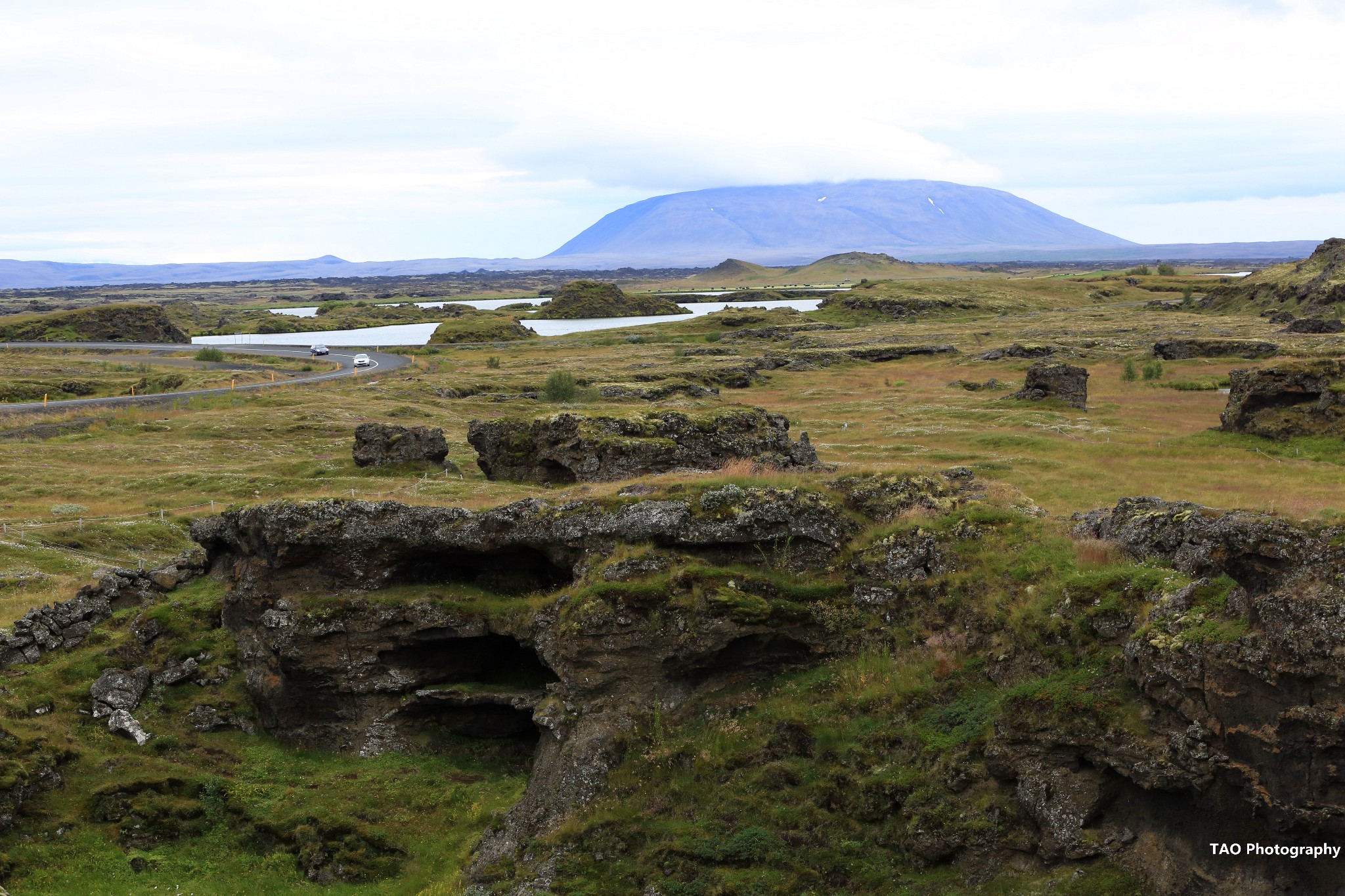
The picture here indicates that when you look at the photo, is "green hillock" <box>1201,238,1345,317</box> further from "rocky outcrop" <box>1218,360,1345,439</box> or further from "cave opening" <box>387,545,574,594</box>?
"cave opening" <box>387,545,574,594</box>

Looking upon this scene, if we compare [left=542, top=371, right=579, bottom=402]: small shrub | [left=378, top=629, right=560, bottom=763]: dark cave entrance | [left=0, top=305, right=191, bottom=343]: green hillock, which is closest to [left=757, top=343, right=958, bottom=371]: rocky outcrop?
[left=542, top=371, right=579, bottom=402]: small shrub

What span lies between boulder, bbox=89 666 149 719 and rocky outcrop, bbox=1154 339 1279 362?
101m

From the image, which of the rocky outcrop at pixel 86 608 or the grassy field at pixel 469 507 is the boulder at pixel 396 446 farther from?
the rocky outcrop at pixel 86 608

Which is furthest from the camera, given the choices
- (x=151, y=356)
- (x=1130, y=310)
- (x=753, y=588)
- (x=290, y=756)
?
(x=1130, y=310)

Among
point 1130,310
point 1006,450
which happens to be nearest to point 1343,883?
point 1006,450

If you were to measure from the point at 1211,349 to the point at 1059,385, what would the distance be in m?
36.0

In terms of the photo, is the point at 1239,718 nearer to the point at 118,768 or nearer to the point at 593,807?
the point at 593,807

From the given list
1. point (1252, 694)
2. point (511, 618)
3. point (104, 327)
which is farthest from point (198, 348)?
point (1252, 694)

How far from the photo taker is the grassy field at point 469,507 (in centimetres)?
1930

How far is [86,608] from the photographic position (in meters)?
28.9

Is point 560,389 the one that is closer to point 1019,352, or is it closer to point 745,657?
point 1019,352

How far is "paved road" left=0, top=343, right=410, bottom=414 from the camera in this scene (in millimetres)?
91125

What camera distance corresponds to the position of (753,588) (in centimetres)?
2261

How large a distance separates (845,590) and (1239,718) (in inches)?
368
